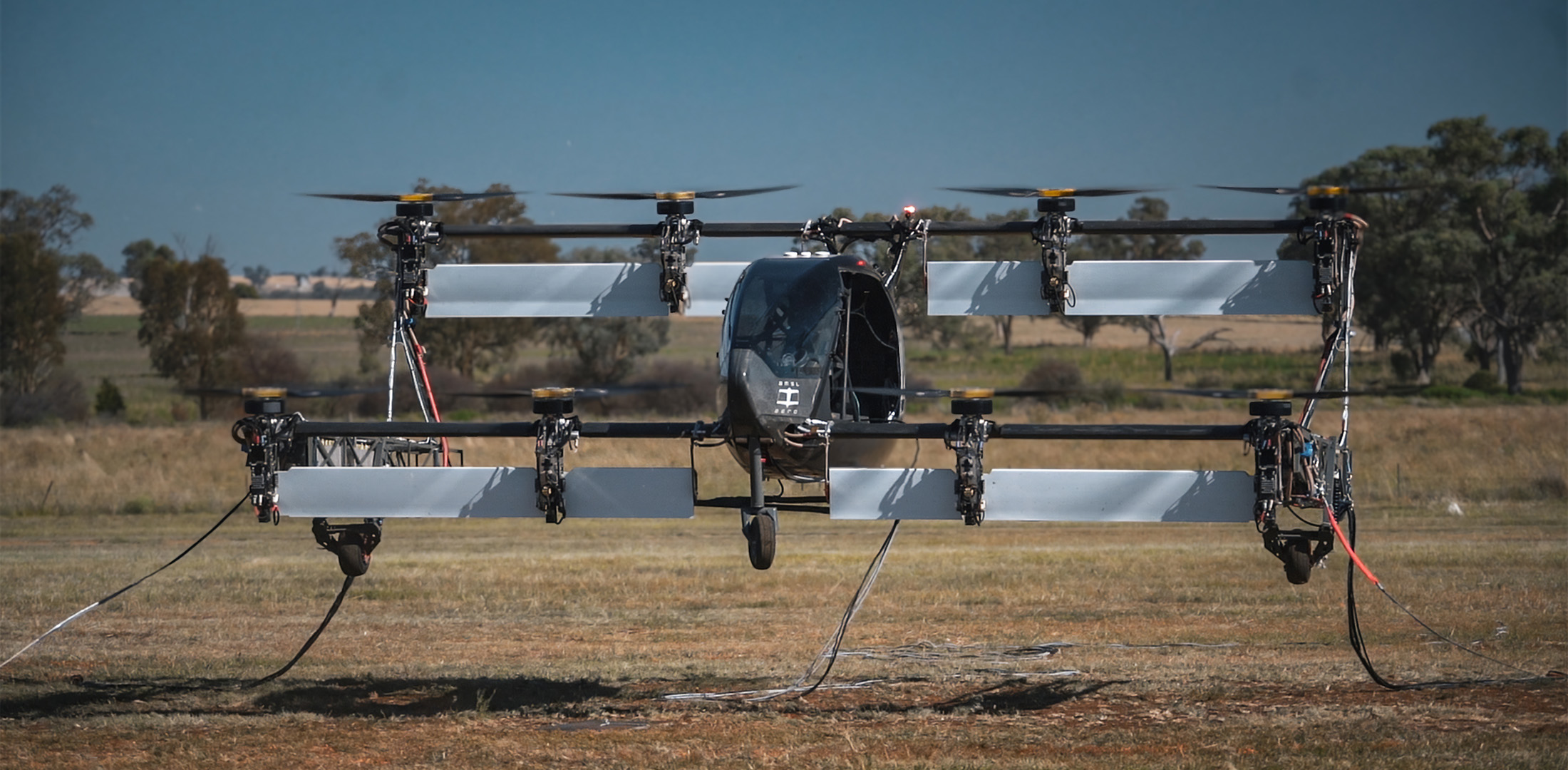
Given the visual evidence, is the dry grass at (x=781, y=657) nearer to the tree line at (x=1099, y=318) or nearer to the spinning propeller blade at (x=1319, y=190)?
the spinning propeller blade at (x=1319, y=190)

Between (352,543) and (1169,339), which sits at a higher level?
(1169,339)

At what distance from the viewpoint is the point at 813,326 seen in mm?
13070

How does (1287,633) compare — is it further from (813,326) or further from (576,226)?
(576,226)

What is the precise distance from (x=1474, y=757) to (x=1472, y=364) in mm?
79496

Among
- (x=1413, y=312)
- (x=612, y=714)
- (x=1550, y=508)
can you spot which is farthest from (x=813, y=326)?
(x=1413, y=312)

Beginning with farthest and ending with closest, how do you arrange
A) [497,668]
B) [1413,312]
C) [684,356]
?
[684,356] < [1413,312] < [497,668]

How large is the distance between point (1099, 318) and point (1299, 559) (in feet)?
161

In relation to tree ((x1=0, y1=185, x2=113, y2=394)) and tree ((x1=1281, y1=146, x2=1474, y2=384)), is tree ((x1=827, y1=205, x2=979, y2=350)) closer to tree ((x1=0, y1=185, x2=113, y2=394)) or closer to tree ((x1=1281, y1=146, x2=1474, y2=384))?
tree ((x1=1281, y1=146, x2=1474, y2=384))

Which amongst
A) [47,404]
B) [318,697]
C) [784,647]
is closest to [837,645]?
[784,647]

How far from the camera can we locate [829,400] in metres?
13.3

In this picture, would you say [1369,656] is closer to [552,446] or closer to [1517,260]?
[552,446]

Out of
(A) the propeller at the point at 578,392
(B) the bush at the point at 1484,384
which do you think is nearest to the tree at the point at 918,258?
(A) the propeller at the point at 578,392

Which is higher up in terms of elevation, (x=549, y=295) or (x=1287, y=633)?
(x=549, y=295)

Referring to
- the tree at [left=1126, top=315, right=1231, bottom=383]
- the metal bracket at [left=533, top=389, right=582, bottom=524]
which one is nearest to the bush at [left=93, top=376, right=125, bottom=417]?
the tree at [left=1126, top=315, right=1231, bottom=383]
